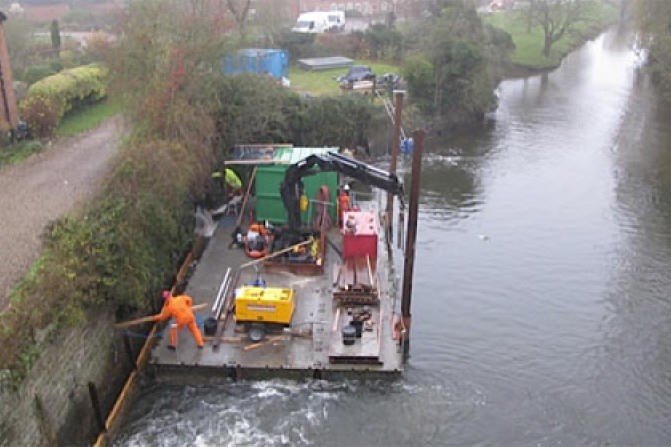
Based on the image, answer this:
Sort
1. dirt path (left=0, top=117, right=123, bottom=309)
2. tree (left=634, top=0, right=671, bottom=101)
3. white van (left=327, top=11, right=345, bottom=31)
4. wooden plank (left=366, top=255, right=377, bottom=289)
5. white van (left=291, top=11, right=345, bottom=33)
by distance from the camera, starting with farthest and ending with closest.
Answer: white van (left=327, top=11, right=345, bottom=31), white van (left=291, top=11, right=345, bottom=33), tree (left=634, top=0, right=671, bottom=101), wooden plank (left=366, top=255, right=377, bottom=289), dirt path (left=0, top=117, right=123, bottom=309)

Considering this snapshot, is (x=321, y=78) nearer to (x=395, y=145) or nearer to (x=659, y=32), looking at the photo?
(x=395, y=145)

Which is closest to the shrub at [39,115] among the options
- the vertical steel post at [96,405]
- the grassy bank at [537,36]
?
the vertical steel post at [96,405]

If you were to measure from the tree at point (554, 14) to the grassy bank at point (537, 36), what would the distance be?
117 centimetres

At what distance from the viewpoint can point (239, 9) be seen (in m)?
46.0

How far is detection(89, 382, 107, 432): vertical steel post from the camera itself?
49.5 ft

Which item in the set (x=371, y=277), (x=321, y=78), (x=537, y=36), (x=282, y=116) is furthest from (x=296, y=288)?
(x=537, y=36)

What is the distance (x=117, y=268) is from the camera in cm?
1614

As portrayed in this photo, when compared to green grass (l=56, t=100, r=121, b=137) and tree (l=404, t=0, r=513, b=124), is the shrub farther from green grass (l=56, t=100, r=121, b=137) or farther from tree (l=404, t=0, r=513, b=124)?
tree (l=404, t=0, r=513, b=124)

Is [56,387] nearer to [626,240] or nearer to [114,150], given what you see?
[114,150]

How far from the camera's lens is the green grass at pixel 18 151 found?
24219mm

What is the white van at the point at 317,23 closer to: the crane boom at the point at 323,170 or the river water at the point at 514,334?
the river water at the point at 514,334

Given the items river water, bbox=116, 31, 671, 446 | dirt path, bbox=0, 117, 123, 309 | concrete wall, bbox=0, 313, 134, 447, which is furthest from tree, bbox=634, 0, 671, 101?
concrete wall, bbox=0, 313, 134, 447

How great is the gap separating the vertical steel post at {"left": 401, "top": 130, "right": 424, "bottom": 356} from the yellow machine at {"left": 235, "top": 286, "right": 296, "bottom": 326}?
3.18m

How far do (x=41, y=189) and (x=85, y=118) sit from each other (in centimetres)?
1045
